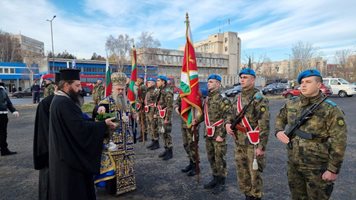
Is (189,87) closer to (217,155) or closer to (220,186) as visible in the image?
(217,155)

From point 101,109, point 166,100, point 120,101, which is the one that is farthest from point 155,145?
point 101,109

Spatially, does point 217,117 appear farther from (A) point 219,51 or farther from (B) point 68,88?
(A) point 219,51

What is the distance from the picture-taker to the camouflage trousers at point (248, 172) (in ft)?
11.1

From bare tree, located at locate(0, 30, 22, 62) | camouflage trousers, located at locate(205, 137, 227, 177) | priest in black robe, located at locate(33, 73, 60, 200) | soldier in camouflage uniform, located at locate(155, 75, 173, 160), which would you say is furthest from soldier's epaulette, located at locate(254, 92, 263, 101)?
bare tree, located at locate(0, 30, 22, 62)

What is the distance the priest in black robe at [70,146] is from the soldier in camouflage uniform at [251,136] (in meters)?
2.09

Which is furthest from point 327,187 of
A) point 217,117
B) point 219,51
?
point 219,51

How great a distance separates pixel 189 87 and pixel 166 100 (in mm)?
1859

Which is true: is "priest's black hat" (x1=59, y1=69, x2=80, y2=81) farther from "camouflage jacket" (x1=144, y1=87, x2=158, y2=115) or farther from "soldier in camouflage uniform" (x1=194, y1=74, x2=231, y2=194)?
"camouflage jacket" (x1=144, y1=87, x2=158, y2=115)

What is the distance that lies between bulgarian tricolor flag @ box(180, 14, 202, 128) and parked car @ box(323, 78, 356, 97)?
25400 millimetres

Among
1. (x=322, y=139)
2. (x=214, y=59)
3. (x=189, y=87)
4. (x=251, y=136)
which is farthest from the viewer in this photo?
(x=214, y=59)

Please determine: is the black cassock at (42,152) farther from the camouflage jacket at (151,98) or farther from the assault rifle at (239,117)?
the camouflage jacket at (151,98)

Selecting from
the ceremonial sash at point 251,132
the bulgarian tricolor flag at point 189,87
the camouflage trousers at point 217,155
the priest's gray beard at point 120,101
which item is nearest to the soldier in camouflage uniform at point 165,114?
the bulgarian tricolor flag at point 189,87

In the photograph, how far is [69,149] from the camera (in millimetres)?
2537

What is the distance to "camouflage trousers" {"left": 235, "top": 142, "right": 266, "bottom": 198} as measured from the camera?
3.37 m
